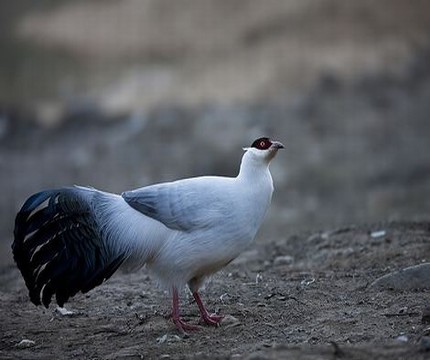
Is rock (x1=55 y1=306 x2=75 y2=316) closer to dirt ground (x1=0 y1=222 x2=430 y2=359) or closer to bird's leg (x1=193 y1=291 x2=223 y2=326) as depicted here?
dirt ground (x1=0 y1=222 x2=430 y2=359)

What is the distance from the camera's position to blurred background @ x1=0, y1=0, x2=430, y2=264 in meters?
15.6

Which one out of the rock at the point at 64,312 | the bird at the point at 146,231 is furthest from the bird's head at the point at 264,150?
the rock at the point at 64,312

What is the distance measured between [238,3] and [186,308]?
1586 cm

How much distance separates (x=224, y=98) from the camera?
18844 mm

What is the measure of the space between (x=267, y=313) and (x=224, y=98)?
40.0ft

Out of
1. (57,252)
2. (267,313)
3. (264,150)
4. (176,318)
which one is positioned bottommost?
(267,313)

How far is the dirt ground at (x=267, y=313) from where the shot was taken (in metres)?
6.02

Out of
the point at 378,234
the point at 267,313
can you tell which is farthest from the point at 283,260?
the point at 267,313

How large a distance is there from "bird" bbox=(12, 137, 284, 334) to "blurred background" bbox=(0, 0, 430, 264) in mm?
6206

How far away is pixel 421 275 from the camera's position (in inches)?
283

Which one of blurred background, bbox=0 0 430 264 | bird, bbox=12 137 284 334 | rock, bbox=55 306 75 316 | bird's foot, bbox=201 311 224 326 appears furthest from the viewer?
blurred background, bbox=0 0 430 264

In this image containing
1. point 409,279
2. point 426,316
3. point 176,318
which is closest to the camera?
point 426,316

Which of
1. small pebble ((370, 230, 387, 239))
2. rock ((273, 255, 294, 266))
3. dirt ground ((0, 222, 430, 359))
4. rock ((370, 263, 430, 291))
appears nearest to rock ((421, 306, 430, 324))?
dirt ground ((0, 222, 430, 359))

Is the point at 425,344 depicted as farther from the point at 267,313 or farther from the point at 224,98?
the point at 224,98
